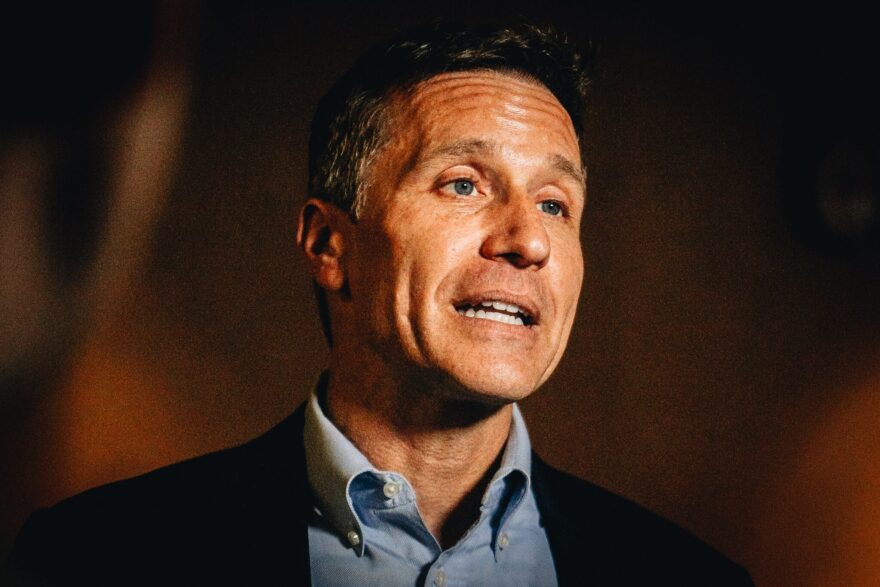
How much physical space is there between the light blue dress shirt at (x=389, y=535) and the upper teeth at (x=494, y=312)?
23cm

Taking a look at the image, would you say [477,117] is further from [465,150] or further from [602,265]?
[602,265]

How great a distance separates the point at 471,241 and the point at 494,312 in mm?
98

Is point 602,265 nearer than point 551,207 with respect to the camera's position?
No

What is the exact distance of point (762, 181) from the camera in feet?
5.60

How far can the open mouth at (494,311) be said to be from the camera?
1.08m

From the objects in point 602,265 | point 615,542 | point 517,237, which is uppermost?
point 517,237

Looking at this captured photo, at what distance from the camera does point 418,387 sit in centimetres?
112

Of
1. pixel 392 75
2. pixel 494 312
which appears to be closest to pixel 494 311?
pixel 494 312

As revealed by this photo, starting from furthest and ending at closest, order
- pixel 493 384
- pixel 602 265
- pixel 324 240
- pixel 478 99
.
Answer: pixel 602 265
pixel 324 240
pixel 478 99
pixel 493 384

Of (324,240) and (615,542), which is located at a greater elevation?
(324,240)

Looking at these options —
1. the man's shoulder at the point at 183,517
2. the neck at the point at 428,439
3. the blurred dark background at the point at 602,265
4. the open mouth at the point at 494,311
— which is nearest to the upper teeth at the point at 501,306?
the open mouth at the point at 494,311

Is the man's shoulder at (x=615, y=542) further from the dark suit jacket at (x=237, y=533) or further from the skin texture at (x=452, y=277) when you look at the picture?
the skin texture at (x=452, y=277)

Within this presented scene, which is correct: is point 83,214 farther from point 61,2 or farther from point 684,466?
point 684,466

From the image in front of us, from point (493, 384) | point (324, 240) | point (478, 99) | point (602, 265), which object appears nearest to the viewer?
point (493, 384)
